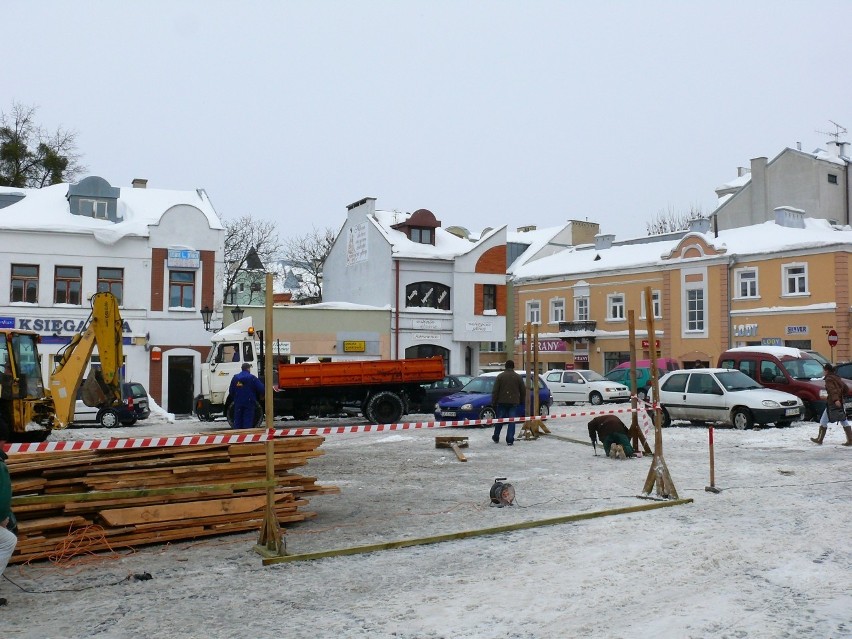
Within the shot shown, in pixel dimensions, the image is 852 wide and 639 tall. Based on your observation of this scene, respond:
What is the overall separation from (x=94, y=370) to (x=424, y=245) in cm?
2272

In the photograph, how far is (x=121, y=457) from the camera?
27.9 feet

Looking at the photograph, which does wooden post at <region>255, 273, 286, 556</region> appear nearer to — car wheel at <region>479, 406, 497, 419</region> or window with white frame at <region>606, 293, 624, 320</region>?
car wheel at <region>479, 406, 497, 419</region>

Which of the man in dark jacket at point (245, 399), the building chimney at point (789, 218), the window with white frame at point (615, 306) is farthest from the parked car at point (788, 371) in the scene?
the window with white frame at point (615, 306)

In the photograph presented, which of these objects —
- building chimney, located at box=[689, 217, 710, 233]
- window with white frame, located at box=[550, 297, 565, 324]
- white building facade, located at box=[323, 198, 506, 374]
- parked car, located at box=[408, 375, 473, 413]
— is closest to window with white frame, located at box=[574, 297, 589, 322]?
window with white frame, located at box=[550, 297, 565, 324]

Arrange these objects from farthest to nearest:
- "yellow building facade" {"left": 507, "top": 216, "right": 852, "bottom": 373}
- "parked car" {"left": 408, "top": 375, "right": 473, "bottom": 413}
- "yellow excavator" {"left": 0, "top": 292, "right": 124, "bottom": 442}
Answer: "yellow building facade" {"left": 507, "top": 216, "right": 852, "bottom": 373} < "parked car" {"left": 408, "top": 375, "right": 473, "bottom": 413} < "yellow excavator" {"left": 0, "top": 292, "right": 124, "bottom": 442}

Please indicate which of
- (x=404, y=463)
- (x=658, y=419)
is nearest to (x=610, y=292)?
(x=404, y=463)

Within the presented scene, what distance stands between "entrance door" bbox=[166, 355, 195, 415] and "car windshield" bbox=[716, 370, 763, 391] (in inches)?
769

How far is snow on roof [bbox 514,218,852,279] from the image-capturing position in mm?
38125

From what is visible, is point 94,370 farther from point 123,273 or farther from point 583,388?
point 583,388

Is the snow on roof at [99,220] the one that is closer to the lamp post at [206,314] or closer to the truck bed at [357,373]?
the lamp post at [206,314]

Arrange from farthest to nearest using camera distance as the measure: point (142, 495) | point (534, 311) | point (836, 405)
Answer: point (534, 311), point (836, 405), point (142, 495)

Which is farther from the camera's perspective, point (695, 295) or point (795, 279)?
point (695, 295)

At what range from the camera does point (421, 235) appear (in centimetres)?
3959

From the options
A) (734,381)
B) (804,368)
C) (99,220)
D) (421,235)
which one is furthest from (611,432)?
(421,235)
